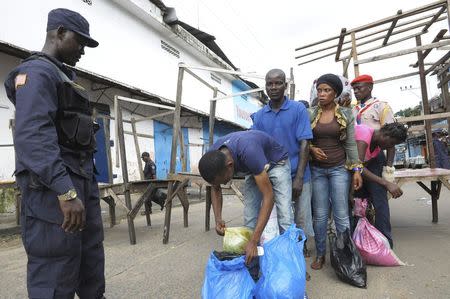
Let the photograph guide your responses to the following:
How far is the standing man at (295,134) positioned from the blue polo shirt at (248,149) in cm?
46

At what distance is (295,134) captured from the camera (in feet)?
10.9

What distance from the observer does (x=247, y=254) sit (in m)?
2.35

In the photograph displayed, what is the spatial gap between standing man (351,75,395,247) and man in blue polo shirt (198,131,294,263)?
1.37 meters

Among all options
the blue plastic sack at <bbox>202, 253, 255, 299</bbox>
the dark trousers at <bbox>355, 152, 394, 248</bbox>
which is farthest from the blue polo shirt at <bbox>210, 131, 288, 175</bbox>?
the dark trousers at <bbox>355, 152, 394, 248</bbox>

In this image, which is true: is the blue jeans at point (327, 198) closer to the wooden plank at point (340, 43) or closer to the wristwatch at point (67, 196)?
the wristwatch at point (67, 196)

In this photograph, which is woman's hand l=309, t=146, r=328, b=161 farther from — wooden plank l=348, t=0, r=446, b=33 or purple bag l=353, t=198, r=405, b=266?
wooden plank l=348, t=0, r=446, b=33

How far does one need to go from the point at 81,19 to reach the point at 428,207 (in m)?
7.01

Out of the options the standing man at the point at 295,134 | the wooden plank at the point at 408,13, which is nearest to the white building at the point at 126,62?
the standing man at the point at 295,134

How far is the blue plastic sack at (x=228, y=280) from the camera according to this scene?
2.19 m

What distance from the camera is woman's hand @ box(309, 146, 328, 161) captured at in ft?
11.2

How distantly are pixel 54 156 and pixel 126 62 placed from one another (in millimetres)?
10731

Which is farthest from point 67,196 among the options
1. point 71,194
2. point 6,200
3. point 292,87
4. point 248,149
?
point 6,200

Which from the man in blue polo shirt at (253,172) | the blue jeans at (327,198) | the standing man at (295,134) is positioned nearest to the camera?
the man in blue polo shirt at (253,172)

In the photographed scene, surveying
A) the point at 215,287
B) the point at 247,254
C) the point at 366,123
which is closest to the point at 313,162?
the point at 366,123
